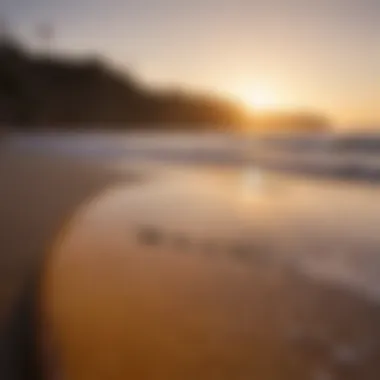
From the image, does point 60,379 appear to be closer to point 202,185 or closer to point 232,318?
point 232,318

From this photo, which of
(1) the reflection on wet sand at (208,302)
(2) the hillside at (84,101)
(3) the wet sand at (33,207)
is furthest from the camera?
(2) the hillside at (84,101)

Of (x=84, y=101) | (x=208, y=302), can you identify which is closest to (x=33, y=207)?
(x=208, y=302)

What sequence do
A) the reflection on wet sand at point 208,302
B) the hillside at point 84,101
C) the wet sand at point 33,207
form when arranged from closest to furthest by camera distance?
the reflection on wet sand at point 208,302 → the wet sand at point 33,207 → the hillside at point 84,101

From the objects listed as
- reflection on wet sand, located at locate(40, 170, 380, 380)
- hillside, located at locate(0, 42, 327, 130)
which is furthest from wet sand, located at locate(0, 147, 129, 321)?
hillside, located at locate(0, 42, 327, 130)

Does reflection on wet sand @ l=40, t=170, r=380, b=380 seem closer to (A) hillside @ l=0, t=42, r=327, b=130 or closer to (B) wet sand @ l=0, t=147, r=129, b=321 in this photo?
(B) wet sand @ l=0, t=147, r=129, b=321

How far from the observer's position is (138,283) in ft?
6.43

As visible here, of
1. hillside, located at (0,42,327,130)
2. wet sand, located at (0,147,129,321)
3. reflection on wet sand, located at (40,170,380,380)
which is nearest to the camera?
reflection on wet sand, located at (40,170,380,380)

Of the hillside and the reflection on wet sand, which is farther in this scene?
the hillside

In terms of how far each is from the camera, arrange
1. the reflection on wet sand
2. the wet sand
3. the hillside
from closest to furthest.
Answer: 1. the reflection on wet sand
2. the wet sand
3. the hillside

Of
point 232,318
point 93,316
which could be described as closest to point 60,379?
point 93,316

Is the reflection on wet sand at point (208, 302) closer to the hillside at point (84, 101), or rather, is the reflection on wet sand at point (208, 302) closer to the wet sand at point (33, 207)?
the wet sand at point (33, 207)

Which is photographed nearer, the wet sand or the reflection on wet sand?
the reflection on wet sand

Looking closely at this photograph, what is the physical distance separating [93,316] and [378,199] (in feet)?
8.83

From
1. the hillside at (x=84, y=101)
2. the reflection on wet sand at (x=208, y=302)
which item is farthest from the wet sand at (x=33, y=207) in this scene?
the hillside at (x=84, y=101)
